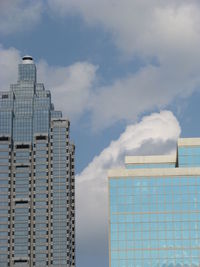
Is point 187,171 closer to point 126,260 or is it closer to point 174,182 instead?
point 174,182

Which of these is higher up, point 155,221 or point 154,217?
point 154,217

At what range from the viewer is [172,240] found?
490ft

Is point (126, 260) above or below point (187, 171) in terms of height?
below

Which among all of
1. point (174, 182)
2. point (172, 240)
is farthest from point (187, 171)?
point (172, 240)

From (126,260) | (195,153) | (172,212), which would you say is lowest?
(126,260)

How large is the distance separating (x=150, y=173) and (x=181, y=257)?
17276 mm

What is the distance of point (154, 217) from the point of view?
15062 cm

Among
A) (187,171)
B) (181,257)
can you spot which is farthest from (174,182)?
(181,257)

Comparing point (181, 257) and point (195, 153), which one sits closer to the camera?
point (181, 257)

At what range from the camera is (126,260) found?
149 m

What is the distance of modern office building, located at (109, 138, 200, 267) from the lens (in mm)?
148625

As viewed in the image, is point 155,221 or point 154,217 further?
point 154,217

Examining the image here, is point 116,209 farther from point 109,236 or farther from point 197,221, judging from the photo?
point 197,221

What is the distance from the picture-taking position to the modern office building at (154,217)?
148625 mm
